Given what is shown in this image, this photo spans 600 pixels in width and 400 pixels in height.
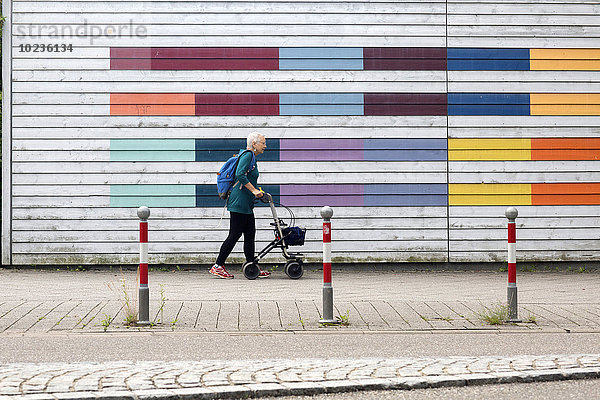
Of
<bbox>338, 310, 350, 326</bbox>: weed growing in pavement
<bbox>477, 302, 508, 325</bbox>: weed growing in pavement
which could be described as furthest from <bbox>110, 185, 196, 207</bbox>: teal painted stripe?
<bbox>477, 302, 508, 325</bbox>: weed growing in pavement

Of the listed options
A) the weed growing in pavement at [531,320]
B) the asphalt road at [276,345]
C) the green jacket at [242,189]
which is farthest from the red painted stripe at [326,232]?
the green jacket at [242,189]

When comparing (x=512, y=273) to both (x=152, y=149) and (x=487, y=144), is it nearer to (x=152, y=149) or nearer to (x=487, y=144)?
(x=487, y=144)

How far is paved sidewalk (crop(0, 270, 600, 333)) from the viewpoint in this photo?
7105 millimetres

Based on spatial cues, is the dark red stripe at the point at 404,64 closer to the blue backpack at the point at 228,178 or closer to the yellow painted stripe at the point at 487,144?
the yellow painted stripe at the point at 487,144

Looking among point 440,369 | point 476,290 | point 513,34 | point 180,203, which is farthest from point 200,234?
point 440,369

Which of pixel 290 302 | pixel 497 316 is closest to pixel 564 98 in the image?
pixel 290 302

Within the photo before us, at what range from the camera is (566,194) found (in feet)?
41.7

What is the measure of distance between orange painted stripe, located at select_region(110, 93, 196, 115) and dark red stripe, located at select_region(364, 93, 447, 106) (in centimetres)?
265

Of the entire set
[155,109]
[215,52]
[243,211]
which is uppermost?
[215,52]

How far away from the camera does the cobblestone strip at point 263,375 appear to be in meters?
4.45

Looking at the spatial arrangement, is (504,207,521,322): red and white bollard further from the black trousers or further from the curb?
the black trousers

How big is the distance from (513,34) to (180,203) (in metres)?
5.58

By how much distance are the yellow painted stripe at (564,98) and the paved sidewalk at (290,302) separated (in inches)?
103

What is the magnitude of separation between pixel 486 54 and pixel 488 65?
17 cm
